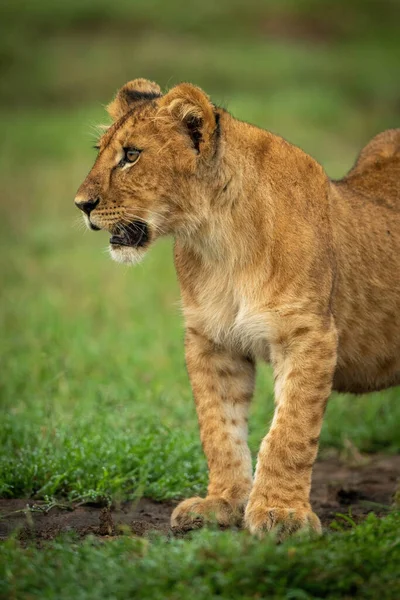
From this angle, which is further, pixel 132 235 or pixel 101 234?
pixel 101 234

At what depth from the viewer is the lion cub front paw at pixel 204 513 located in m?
4.37

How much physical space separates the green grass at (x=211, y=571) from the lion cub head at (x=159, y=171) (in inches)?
56.9

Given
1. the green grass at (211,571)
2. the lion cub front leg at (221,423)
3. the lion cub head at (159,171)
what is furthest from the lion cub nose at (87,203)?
the green grass at (211,571)

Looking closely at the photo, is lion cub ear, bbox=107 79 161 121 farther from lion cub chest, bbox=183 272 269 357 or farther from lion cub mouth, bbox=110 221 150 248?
lion cub chest, bbox=183 272 269 357

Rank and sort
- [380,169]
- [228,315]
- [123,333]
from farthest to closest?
1. [123,333]
2. [380,169]
3. [228,315]

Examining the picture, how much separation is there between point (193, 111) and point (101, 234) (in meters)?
8.90

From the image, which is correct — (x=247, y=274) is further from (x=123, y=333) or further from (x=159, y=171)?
(x=123, y=333)

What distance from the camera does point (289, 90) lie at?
2169 centimetres

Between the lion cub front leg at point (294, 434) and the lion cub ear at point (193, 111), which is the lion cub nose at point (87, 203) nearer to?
the lion cub ear at point (193, 111)

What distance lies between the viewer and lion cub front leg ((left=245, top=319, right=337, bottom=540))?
13.6 feet

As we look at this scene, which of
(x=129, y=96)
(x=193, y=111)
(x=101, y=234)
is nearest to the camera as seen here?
(x=193, y=111)

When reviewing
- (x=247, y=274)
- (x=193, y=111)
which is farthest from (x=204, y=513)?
(x=193, y=111)

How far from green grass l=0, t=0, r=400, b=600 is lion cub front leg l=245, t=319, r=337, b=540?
0.43 metres

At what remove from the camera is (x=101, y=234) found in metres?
13.2
